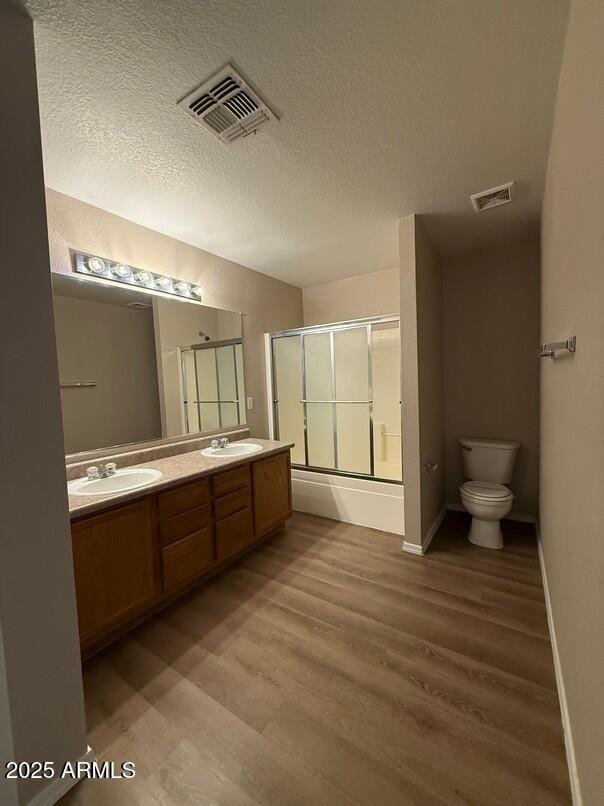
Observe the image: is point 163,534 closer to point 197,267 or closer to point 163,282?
point 163,282

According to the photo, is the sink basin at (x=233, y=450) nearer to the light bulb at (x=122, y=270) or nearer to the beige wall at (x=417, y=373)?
the beige wall at (x=417, y=373)

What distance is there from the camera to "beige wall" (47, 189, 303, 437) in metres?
1.86

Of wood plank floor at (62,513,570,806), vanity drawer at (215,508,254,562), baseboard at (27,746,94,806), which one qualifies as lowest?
wood plank floor at (62,513,570,806)

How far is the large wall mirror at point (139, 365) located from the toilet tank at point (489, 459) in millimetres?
2140

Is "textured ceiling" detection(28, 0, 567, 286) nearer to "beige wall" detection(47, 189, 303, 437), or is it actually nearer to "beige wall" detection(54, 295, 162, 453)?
"beige wall" detection(47, 189, 303, 437)

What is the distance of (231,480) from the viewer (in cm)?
224

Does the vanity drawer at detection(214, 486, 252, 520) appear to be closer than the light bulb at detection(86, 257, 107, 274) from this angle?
No

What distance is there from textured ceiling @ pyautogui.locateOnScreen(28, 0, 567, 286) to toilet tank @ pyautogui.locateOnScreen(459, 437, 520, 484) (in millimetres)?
1803

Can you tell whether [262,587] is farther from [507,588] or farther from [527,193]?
[527,193]

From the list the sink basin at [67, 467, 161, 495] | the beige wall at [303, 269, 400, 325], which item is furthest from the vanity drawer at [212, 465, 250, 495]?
the beige wall at [303, 269, 400, 325]

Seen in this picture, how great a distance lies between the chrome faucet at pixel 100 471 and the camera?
1.87 m

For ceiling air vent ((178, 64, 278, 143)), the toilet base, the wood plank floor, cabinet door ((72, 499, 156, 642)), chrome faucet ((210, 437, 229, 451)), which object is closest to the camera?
the wood plank floor

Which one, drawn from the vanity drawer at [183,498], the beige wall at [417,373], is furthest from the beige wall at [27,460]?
the beige wall at [417,373]

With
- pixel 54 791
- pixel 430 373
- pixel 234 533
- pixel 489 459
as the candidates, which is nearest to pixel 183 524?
pixel 234 533
